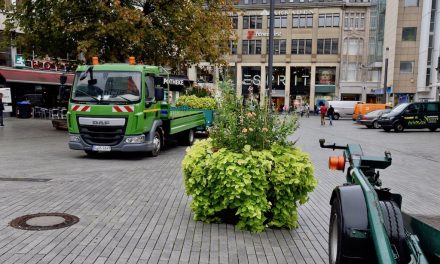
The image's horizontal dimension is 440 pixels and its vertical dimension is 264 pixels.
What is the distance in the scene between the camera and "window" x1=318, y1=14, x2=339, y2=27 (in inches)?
2591

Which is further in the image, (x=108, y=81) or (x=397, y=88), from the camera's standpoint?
(x=397, y=88)

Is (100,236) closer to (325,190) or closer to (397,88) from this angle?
(325,190)

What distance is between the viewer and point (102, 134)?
11312mm

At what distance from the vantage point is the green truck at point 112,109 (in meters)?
11.1

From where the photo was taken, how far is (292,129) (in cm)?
561

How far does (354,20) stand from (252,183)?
65.7 m

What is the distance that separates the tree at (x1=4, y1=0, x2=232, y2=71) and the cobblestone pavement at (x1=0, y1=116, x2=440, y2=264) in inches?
323

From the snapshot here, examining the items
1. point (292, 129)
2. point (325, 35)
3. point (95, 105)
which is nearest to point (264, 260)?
point (292, 129)

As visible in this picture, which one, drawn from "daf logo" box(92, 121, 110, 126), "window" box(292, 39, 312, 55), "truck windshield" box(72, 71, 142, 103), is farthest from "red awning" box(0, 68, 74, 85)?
"window" box(292, 39, 312, 55)

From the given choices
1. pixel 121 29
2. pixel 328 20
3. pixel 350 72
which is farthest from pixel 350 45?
pixel 121 29

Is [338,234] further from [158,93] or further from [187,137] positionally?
[187,137]

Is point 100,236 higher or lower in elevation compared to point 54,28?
lower

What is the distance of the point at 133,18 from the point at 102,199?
1205 centimetres

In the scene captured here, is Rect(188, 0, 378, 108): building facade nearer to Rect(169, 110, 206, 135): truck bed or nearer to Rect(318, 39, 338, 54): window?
Rect(318, 39, 338, 54): window
